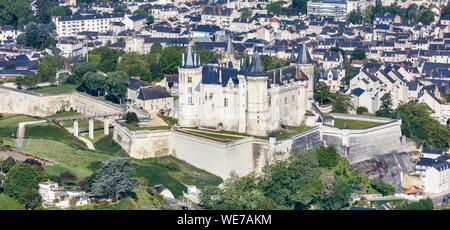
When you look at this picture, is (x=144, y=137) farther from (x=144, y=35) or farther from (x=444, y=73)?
(x=144, y=35)

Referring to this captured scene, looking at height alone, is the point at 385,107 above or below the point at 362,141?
below

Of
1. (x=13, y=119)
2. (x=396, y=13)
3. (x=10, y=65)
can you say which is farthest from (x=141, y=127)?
(x=396, y=13)

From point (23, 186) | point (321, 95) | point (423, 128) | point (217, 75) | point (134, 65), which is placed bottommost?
point (423, 128)

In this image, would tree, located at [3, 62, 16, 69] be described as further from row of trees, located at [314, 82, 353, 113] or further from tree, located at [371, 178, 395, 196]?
tree, located at [371, 178, 395, 196]

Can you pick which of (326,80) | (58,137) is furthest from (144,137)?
(326,80)

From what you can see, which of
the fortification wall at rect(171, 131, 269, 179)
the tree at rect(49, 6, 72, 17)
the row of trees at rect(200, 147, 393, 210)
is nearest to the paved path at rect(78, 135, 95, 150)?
the fortification wall at rect(171, 131, 269, 179)

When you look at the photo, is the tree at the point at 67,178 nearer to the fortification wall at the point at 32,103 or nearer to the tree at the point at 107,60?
the fortification wall at the point at 32,103

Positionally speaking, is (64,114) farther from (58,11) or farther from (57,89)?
(58,11)
